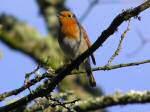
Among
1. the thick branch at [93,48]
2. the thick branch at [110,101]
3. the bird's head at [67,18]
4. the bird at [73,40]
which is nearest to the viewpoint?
the thick branch at [93,48]

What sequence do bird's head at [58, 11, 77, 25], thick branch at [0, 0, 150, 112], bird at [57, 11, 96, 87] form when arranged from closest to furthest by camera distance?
thick branch at [0, 0, 150, 112]
bird at [57, 11, 96, 87]
bird's head at [58, 11, 77, 25]

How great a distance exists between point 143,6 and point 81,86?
628 cm

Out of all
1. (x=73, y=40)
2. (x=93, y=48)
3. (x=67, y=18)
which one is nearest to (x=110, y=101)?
(x=93, y=48)

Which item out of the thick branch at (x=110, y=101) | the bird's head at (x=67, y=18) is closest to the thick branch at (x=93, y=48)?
the thick branch at (x=110, y=101)

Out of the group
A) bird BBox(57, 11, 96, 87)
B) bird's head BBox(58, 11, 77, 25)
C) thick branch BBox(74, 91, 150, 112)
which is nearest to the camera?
thick branch BBox(74, 91, 150, 112)

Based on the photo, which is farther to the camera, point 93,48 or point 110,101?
point 110,101

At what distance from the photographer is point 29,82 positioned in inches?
148

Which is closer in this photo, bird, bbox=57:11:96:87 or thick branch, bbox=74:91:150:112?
thick branch, bbox=74:91:150:112

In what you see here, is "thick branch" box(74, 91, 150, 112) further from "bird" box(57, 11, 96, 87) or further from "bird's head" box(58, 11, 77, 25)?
"bird's head" box(58, 11, 77, 25)

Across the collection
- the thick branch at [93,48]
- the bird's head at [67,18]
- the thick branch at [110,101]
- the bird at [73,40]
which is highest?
the bird's head at [67,18]

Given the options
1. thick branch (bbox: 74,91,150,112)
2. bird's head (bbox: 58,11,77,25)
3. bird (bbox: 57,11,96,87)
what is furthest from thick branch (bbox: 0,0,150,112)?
bird's head (bbox: 58,11,77,25)

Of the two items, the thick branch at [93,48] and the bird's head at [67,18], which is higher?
the bird's head at [67,18]

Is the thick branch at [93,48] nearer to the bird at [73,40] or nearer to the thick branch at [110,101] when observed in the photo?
the thick branch at [110,101]

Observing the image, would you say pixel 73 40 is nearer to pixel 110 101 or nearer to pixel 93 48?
pixel 110 101
